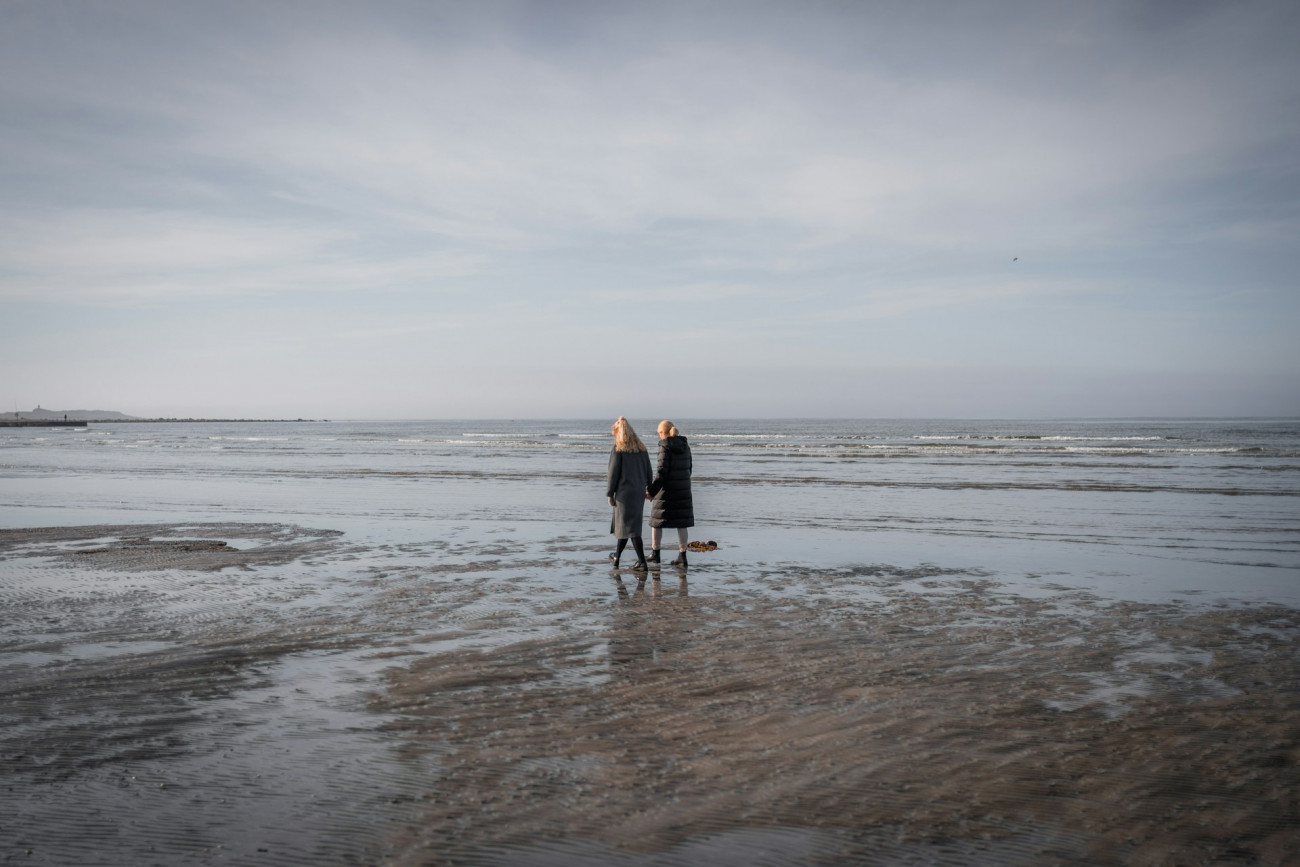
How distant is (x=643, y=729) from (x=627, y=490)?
6144mm

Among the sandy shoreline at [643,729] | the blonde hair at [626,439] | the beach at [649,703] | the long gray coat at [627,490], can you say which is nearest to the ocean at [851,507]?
the beach at [649,703]

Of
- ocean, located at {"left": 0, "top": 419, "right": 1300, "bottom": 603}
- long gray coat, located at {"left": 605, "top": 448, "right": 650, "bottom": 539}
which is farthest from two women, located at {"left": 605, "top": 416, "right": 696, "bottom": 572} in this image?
ocean, located at {"left": 0, "top": 419, "right": 1300, "bottom": 603}

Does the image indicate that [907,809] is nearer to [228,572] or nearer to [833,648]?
[833,648]

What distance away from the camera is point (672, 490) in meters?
11.7

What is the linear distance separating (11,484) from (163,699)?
2586 centimetres

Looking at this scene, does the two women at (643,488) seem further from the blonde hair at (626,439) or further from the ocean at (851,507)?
the ocean at (851,507)

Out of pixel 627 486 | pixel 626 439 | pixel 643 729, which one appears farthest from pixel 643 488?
pixel 643 729

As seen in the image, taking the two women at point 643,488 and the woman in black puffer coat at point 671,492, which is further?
the woman in black puffer coat at point 671,492

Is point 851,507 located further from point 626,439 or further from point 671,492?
point 626,439

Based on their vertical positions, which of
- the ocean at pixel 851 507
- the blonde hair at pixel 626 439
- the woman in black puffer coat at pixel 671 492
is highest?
the blonde hair at pixel 626 439

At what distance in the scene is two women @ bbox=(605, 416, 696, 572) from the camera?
1108 cm

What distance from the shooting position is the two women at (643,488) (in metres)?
11.1

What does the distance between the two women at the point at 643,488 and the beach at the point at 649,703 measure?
25.9 inches

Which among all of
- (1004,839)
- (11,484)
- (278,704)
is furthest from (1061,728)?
(11,484)
